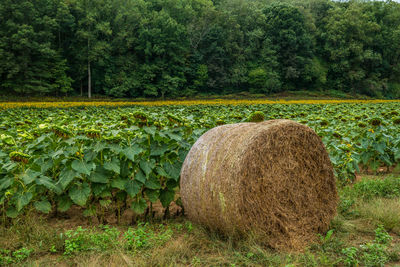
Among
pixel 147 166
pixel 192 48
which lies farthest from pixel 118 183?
A: pixel 192 48

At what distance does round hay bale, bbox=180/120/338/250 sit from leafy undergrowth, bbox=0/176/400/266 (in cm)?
17

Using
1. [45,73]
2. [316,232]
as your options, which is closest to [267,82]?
[45,73]

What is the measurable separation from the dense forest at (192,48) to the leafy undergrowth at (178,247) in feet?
122

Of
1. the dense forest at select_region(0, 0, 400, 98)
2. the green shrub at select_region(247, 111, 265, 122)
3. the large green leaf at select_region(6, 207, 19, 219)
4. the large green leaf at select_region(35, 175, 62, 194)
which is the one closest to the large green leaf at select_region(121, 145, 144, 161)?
the large green leaf at select_region(35, 175, 62, 194)

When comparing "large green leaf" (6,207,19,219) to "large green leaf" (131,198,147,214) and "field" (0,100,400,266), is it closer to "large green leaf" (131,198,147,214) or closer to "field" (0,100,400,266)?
"field" (0,100,400,266)

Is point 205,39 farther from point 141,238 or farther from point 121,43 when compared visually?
point 141,238

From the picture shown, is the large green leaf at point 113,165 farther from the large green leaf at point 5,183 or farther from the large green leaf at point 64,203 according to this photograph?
the large green leaf at point 5,183

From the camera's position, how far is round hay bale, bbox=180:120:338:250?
10.1 feet

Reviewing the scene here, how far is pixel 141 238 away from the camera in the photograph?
3150 mm

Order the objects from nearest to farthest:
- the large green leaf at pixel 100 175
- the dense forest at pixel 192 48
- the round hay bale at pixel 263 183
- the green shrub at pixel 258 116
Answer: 1. the round hay bale at pixel 263 183
2. the large green leaf at pixel 100 175
3. the green shrub at pixel 258 116
4. the dense forest at pixel 192 48

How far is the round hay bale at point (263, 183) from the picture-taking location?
308 centimetres

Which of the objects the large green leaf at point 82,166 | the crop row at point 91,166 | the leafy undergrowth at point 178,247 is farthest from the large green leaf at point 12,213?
the large green leaf at point 82,166

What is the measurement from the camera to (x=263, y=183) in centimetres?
320

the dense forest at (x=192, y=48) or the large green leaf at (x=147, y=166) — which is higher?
the dense forest at (x=192, y=48)
